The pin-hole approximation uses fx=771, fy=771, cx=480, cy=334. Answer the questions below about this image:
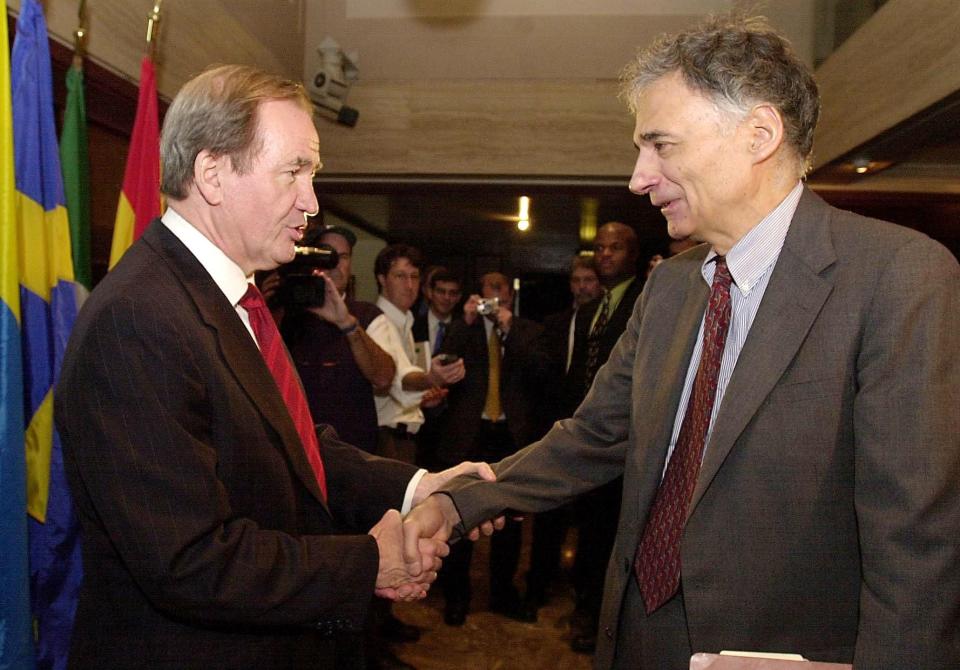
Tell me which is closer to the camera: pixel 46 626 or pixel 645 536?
pixel 645 536

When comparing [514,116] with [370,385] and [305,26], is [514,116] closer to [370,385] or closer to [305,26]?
[305,26]

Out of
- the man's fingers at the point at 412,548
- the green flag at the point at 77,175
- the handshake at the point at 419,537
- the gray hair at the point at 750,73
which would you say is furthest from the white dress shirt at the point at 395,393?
the gray hair at the point at 750,73

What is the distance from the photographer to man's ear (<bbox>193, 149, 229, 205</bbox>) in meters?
1.32

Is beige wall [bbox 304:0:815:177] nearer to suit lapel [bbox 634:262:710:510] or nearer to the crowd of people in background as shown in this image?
the crowd of people in background

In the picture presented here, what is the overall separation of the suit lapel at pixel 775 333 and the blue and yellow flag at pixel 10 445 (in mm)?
1558

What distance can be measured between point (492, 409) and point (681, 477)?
2.58m

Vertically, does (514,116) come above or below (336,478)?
above

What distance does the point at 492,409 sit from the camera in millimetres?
3920

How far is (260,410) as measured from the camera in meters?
1.24

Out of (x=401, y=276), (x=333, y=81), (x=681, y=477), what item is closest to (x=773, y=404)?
(x=681, y=477)

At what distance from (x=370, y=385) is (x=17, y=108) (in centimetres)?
147

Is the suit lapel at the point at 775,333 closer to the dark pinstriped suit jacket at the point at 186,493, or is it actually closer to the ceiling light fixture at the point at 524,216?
the dark pinstriped suit jacket at the point at 186,493

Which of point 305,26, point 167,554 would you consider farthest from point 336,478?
point 305,26

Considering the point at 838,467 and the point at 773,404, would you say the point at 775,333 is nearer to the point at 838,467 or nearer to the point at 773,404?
the point at 773,404
